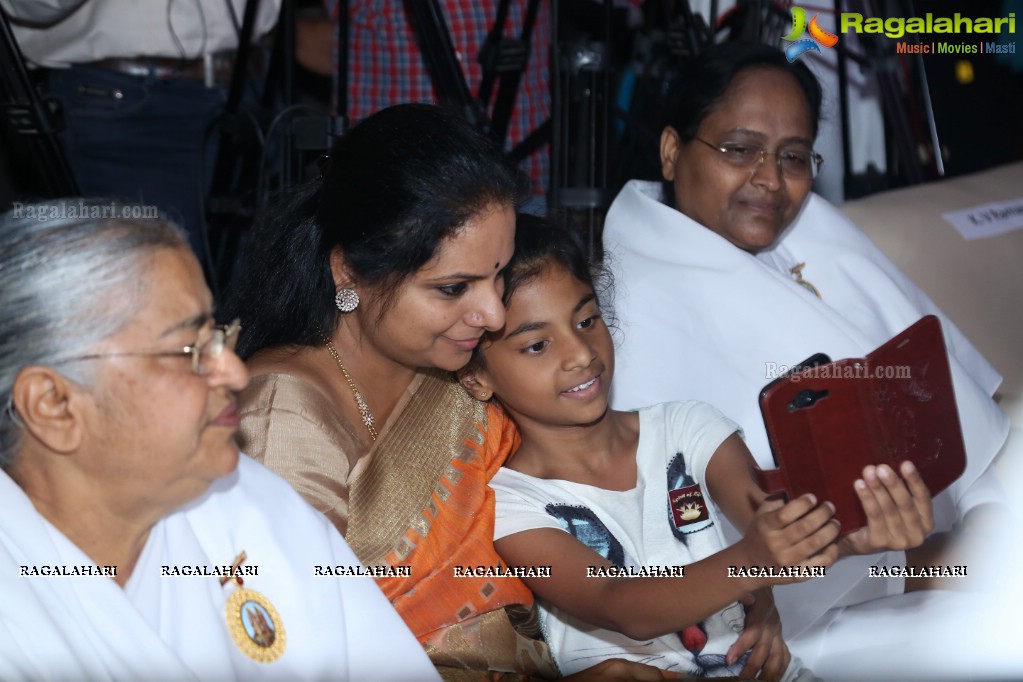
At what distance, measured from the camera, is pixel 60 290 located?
1.11 m

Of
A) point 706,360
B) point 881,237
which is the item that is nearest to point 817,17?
point 881,237

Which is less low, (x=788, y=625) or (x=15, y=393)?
(x=15, y=393)

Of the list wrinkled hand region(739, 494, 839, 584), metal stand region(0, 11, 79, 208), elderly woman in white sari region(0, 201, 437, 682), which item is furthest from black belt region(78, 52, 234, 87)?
wrinkled hand region(739, 494, 839, 584)

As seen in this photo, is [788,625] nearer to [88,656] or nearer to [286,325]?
[286,325]

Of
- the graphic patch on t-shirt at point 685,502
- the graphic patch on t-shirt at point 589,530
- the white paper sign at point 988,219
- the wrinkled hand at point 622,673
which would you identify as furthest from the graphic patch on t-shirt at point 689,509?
the white paper sign at point 988,219

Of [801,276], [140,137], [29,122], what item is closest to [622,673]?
[801,276]

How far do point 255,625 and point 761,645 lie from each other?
2.51 feet

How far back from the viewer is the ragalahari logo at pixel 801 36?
2809 mm

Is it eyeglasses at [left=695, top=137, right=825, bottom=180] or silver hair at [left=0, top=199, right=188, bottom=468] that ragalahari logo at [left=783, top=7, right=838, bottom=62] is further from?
silver hair at [left=0, top=199, right=188, bottom=468]

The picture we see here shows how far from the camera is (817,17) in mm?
2855

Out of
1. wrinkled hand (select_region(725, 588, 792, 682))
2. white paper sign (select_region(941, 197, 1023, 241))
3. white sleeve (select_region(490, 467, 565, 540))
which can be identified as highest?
white sleeve (select_region(490, 467, 565, 540))

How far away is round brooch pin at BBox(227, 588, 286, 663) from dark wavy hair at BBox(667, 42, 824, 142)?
1260mm

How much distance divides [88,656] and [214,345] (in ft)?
1.13

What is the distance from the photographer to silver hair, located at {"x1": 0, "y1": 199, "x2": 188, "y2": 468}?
111 cm
